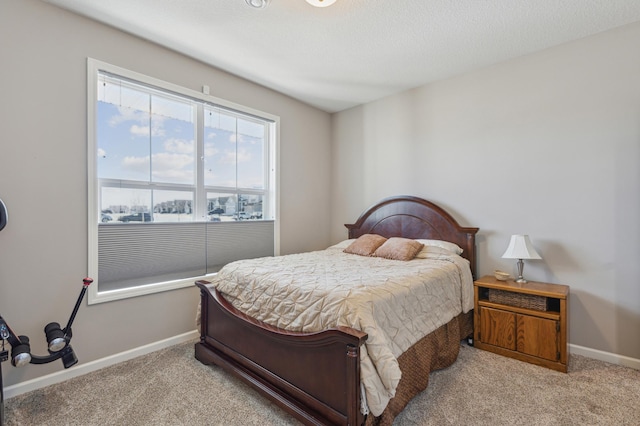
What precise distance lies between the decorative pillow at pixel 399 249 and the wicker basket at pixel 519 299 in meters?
0.72

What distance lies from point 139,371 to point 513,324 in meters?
2.95

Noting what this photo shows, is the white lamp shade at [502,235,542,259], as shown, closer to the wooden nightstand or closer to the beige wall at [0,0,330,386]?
the wooden nightstand

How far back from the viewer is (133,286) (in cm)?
258

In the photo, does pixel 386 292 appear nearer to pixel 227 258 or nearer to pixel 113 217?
pixel 227 258

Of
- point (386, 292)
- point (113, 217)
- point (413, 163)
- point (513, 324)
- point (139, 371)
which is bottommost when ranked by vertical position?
point (139, 371)

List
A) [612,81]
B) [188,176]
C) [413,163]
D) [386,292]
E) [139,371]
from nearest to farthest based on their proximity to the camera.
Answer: [386,292] → [139,371] → [612,81] → [188,176] → [413,163]

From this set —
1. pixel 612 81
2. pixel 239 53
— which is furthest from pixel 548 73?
pixel 239 53

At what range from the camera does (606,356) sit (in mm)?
2457

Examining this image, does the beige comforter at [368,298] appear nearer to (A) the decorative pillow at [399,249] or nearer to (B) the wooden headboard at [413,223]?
(A) the decorative pillow at [399,249]

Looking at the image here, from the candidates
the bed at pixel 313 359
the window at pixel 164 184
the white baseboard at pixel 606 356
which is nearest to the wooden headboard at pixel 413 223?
the bed at pixel 313 359

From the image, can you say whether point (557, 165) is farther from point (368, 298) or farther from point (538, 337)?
point (368, 298)

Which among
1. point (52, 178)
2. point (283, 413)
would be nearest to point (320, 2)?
point (52, 178)

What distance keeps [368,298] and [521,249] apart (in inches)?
67.3

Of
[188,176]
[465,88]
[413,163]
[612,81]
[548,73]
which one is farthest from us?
[413,163]
